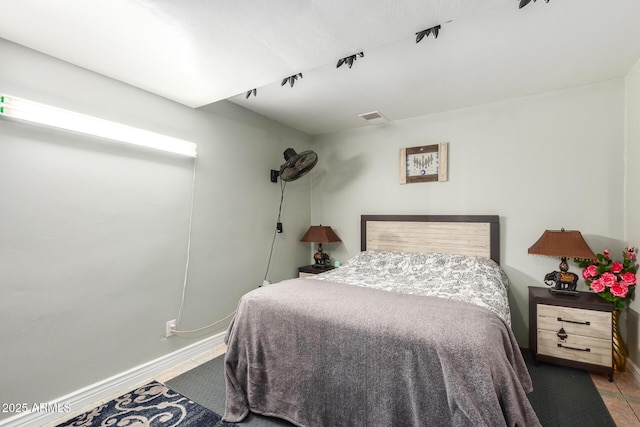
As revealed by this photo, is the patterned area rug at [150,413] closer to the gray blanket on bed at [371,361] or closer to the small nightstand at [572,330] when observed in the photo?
the gray blanket on bed at [371,361]

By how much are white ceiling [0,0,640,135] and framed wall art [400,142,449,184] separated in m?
0.68

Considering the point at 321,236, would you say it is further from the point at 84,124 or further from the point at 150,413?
the point at 84,124

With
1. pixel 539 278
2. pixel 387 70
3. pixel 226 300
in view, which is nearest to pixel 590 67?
pixel 387 70

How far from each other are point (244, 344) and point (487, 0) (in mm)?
2276

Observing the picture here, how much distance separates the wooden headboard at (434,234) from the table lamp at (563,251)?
0.45 metres

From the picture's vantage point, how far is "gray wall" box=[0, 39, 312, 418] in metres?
1.78

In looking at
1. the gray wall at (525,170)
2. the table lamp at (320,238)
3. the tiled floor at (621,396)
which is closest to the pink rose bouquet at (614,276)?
the gray wall at (525,170)

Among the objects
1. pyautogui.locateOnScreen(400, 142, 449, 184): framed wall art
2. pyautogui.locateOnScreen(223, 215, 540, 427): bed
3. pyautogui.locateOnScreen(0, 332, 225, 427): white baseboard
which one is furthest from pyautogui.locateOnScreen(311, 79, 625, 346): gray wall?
pyautogui.locateOnScreen(0, 332, 225, 427): white baseboard

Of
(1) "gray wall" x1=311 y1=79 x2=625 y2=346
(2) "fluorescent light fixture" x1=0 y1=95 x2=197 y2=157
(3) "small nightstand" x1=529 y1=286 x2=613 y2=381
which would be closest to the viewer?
(2) "fluorescent light fixture" x1=0 y1=95 x2=197 y2=157

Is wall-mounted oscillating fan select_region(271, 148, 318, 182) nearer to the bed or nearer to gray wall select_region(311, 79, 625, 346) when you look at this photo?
gray wall select_region(311, 79, 625, 346)

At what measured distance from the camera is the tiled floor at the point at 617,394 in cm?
180

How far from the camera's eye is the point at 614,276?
7.36 ft

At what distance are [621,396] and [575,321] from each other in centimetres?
50

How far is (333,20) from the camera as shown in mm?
1481
